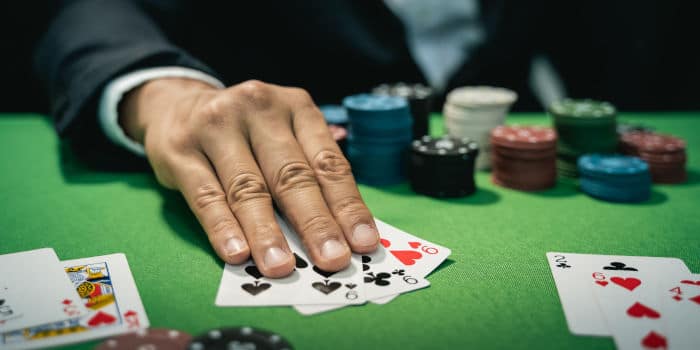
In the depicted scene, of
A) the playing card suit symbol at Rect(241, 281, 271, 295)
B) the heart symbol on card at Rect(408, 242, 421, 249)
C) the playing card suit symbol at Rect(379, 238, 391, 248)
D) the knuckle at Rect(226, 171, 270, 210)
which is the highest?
the knuckle at Rect(226, 171, 270, 210)

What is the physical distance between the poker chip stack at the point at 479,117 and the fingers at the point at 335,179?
0.78m

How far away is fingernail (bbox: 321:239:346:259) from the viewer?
1.28 meters

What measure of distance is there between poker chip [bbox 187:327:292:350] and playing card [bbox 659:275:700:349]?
723 millimetres

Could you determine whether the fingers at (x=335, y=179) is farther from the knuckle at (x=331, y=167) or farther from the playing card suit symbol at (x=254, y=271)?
the playing card suit symbol at (x=254, y=271)

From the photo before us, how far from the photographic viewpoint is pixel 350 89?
3.11 metres

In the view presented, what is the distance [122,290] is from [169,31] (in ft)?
5.51

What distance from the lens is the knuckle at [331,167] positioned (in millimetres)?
1477

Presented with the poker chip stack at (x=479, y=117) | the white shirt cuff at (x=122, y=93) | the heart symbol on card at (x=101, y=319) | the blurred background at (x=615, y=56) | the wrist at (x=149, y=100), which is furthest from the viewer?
the blurred background at (x=615, y=56)

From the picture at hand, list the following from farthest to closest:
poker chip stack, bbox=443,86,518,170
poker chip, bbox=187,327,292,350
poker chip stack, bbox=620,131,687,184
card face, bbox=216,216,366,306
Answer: poker chip stack, bbox=443,86,518,170, poker chip stack, bbox=620,131,687,184, card face, bbox=216,216,366,306, poker chip, bbox=187,327,292,350

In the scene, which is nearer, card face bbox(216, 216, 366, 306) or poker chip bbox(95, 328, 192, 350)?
poker chip bbox(95, 328, 192, 350)

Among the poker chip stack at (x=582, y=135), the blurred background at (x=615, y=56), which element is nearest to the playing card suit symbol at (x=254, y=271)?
the poker chip stack at (x=582, y=135)

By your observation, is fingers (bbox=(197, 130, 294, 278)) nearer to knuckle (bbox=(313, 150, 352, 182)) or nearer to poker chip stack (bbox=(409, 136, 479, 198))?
knuckle (bbox=(313, 150, 352, 182))

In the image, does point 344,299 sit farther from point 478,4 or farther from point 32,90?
point 32,90

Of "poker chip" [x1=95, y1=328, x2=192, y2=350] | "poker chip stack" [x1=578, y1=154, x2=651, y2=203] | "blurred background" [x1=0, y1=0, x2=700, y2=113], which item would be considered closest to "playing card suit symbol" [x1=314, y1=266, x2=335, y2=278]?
"poker chip" [x1=95, y1=328, x2=192, y2=350]
